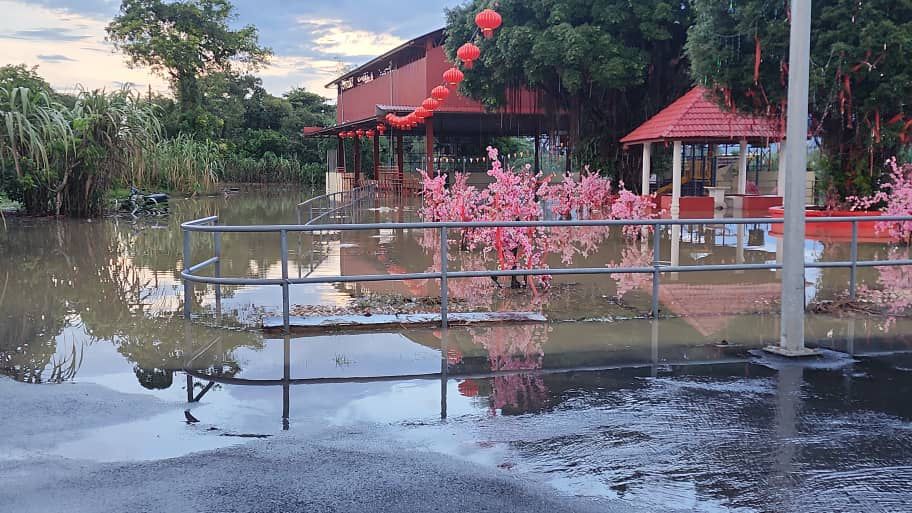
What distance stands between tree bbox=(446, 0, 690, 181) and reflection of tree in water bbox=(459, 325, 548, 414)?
748 inches

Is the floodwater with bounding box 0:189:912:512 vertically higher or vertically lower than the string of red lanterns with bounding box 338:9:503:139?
lower

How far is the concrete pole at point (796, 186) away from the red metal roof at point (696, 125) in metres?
17.5

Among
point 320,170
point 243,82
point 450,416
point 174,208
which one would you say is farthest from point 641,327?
point 243,82

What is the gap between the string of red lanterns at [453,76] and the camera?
707 inches

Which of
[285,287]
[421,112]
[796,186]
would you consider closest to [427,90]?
[421,112]

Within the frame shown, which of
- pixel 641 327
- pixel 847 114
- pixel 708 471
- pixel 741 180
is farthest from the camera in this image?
pixel 741 180

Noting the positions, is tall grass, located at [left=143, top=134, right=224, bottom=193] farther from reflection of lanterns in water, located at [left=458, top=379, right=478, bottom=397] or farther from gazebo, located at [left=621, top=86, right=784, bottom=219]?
reflection of lanterns in water, located at [left=458, top=379, right=478, bottom=397]

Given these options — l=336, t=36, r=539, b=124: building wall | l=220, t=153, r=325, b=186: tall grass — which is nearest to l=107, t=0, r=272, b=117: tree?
l=220, t=153, r=325, b=186: tall grass

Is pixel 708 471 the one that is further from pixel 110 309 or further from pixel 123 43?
pixel 123 43

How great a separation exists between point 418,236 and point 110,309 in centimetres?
987

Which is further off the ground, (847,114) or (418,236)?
(847,114)

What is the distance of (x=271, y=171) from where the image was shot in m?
55.1

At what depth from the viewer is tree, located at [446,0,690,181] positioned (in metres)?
26.0

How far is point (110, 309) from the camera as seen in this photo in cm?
946
